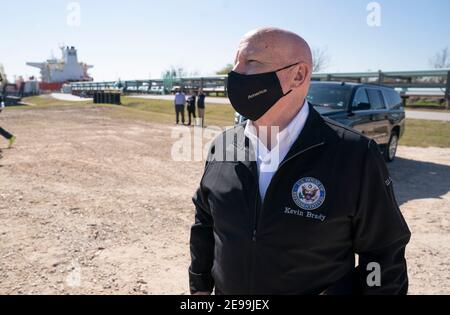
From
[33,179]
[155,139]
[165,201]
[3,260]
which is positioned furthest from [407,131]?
[3,260]

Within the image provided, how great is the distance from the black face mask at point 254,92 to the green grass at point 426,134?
1267 centimetres

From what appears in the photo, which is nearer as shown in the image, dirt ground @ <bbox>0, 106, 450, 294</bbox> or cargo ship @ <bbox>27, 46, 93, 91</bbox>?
dirt ground @ <bbox>0, 106, 450, 294</bbox>

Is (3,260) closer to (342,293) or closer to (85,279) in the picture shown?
(85,279)

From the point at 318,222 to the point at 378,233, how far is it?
0.26m

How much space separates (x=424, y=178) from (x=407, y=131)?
8.45 meters

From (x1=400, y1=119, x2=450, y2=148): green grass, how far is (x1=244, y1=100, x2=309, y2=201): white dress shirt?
12663mm

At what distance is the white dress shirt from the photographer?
167 cm

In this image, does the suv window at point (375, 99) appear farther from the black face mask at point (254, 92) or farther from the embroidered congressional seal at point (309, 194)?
the embroidered congressional seal at point (309, 194)

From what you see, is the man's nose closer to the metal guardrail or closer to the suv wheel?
the suv wheel

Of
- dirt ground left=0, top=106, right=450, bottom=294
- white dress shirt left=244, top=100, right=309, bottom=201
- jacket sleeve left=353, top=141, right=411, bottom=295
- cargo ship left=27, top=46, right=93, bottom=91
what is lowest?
dirt ground left=0, top=106, right=450, bottom=294

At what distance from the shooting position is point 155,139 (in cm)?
1262

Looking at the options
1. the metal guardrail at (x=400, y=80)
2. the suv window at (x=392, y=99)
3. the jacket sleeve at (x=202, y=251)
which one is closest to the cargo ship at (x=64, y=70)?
the metal guardrail at (x=400, y=80)

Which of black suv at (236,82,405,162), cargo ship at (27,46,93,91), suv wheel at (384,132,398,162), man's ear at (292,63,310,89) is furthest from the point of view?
cargo ship at (27,46,93,91)

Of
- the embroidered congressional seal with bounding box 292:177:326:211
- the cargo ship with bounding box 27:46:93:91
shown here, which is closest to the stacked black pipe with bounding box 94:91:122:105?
the embroidered congressional seal with bounding box 292:177:326:211
